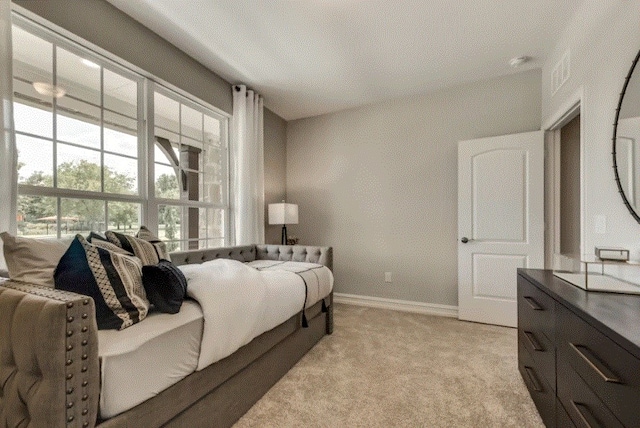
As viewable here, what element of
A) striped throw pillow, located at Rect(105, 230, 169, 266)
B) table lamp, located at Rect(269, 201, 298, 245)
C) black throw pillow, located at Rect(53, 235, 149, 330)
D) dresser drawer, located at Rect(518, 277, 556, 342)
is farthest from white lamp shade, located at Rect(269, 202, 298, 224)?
dresser drawer, located at Rect(518, 277, 556, 342)

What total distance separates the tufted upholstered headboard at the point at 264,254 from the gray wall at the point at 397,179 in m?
1.05

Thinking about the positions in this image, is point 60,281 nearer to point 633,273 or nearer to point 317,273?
point 317,273

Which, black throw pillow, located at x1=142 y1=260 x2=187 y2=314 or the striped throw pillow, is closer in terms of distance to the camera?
black throw pillow, located at x1=142 y1=260 x2=187 y2=314

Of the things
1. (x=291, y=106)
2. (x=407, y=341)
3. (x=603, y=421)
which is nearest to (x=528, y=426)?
(x=603, y=421)

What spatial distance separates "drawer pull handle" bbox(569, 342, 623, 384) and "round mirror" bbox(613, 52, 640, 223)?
928 mm

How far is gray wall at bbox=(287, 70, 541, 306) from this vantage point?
3182 mm

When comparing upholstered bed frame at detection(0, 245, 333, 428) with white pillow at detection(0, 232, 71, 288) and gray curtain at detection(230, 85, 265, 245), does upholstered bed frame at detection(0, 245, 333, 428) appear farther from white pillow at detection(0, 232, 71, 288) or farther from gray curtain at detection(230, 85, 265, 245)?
gray curtain at detection(230, 85, 265, 245)

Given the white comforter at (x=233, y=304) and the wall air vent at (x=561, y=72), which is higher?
the wall air vent at (x=561, y=72)

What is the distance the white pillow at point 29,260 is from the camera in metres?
1.16

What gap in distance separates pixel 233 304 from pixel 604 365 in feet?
4.76

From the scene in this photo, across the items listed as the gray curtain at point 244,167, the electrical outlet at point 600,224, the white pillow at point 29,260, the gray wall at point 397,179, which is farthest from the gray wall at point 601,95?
the gray curtain at point 244,167

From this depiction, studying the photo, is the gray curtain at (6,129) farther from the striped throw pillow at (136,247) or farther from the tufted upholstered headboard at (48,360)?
the tufted upholstered headboard at (48,360)

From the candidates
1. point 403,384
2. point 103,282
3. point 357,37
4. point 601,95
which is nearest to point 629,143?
point 601,95

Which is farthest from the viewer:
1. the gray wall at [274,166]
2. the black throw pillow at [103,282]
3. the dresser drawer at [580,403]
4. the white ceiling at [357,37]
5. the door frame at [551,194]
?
the gray wall at [274,166]
